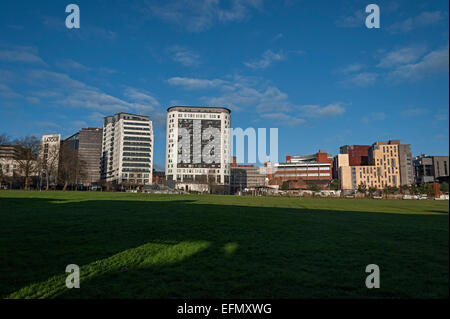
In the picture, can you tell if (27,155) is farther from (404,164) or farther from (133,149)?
(404,164)

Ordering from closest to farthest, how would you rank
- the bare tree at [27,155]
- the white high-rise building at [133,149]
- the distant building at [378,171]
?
the bare tree at [27,155] < the white high-rise building at [133,149] < the distant building at [378,171]

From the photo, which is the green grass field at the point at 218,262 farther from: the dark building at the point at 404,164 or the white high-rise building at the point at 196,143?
the dark building at the point at 404,164

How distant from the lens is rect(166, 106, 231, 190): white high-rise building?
575 ft

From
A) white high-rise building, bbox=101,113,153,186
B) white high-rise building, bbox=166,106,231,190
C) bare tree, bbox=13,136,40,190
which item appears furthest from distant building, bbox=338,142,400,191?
bare tree, bbox=13,136,40,190

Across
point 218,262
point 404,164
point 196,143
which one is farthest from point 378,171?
point 218,262

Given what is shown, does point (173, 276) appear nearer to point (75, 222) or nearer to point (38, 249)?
point (38, 249)

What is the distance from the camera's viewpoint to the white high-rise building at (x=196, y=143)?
17538 cm

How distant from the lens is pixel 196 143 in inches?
6998

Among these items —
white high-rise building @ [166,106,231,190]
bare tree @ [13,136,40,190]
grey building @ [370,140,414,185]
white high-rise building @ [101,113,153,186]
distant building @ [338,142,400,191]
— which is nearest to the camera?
bare tree @ [13,136,40,190]

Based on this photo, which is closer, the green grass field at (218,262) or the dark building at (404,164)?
the green grass field at (218,262)

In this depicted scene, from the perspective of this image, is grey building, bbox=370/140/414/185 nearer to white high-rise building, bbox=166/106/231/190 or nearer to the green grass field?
white high-rise building, bbox=166/106/231/190

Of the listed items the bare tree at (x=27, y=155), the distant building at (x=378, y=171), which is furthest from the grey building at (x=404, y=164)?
the bare tree at (x=27, y=155)
